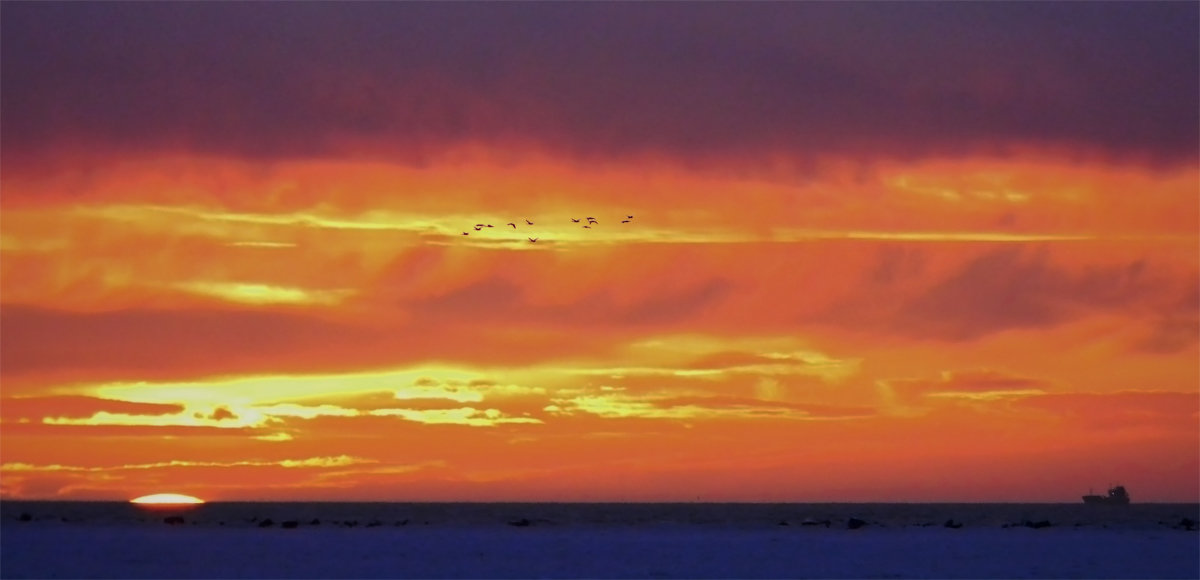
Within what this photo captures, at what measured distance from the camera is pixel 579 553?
238 ft

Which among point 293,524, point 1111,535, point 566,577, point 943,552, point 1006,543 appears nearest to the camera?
point 566,577

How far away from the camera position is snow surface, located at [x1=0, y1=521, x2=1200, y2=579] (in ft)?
201

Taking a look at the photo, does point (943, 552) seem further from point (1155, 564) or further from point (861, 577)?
point (861, 577)

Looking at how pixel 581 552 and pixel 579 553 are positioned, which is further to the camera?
pixel 581 552

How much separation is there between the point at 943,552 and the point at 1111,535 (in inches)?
1076

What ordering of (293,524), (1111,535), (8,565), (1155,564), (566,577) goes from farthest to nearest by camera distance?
(293,524) < (1111,535) < (1155,564) < (8,565) < (566,577)

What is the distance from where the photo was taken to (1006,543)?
270 feet

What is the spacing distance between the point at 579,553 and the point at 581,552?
886 mm

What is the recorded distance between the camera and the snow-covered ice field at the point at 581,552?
61.3 m

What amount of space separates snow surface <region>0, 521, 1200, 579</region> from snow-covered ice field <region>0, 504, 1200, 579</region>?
0.09 meters

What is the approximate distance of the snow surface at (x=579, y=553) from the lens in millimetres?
61219

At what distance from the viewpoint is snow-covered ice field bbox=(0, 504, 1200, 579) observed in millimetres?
61312

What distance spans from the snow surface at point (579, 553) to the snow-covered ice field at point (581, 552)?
0.09m

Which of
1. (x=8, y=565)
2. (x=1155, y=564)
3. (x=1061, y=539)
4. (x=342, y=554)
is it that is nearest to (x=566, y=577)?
(x=342, y=554)
